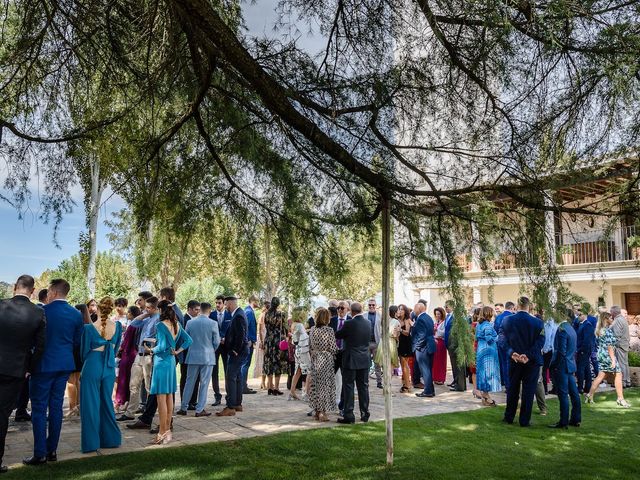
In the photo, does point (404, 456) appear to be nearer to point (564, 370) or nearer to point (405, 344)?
point (564, 370)

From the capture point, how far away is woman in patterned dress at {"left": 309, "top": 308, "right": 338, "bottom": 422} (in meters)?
8.54

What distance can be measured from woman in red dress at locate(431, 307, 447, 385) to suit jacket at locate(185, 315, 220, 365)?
6415mm

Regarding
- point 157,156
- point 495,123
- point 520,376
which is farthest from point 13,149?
point 520,376

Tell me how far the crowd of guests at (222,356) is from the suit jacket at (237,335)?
22 mm

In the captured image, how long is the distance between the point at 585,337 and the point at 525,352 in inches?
164

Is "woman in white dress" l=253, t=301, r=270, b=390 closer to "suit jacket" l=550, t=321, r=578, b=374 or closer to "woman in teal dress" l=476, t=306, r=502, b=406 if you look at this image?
"woman in teal dress" l=476, t=306, r=502, b=406

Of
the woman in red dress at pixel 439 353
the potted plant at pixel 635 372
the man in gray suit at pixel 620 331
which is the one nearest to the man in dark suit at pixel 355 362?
the woman in red dress at pixel 439 353

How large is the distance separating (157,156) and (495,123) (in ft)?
11.1

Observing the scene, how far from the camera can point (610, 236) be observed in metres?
4.59

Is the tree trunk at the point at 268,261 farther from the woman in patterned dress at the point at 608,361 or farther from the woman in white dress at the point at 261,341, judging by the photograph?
the woman in patterned dress at the point at 608,361

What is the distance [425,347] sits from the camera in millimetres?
11242

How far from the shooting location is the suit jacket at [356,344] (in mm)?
8336

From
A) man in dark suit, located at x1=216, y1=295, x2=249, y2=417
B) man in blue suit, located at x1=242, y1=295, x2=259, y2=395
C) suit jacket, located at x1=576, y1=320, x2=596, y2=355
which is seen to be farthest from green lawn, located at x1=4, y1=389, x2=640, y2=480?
man in blue suit, located at x1=242, y1=295, x2=259, y2=395

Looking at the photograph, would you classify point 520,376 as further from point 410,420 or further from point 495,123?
point 495,123
